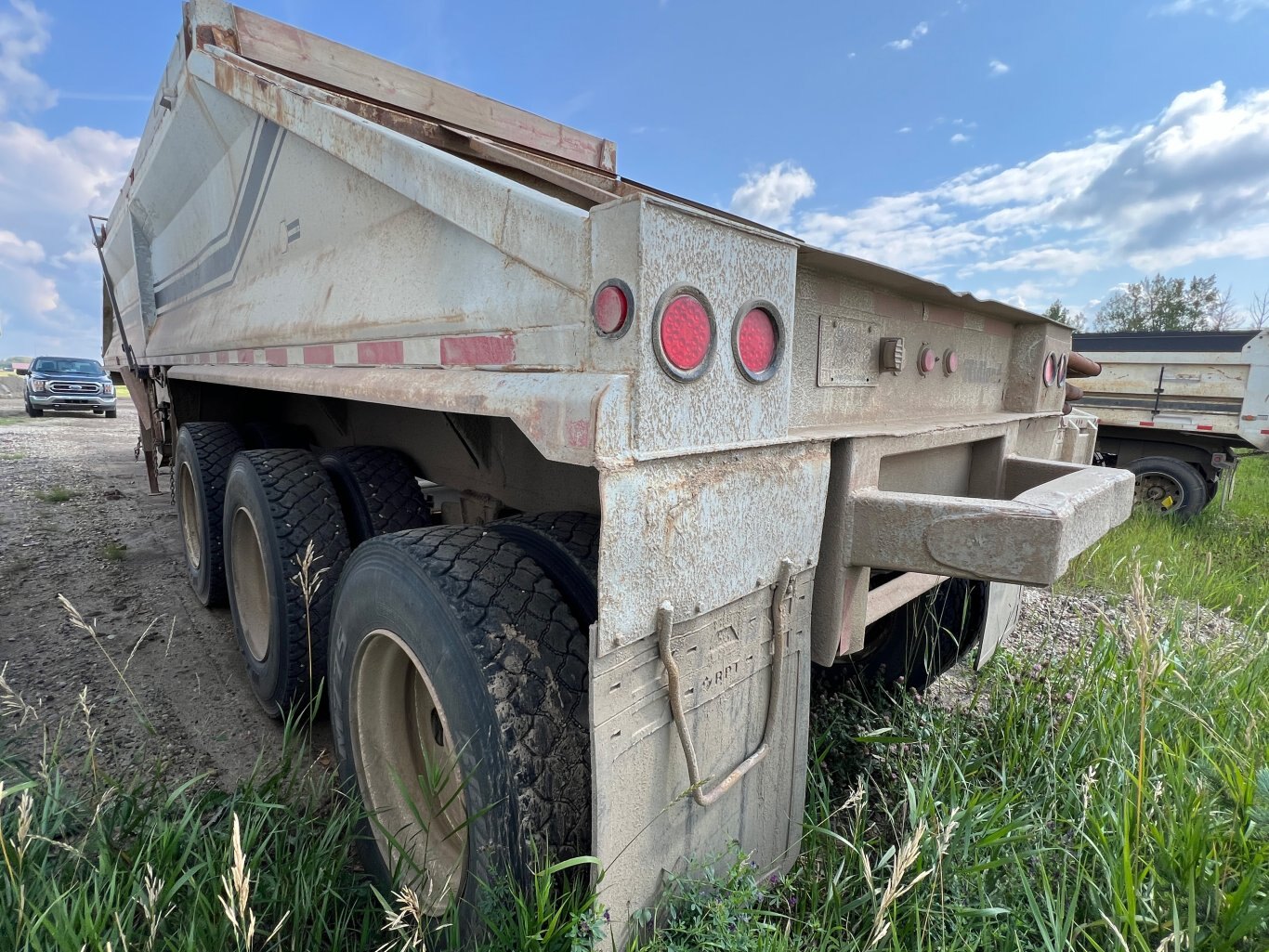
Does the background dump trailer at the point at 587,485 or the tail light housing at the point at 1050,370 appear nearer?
the background dump trailer at the point at 587,485

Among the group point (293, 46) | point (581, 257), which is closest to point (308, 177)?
point (293, 46)

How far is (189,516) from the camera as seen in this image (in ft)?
13.7

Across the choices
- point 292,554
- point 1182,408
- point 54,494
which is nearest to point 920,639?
point 292,554

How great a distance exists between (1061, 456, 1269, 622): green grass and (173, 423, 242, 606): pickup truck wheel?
4504 millimetres

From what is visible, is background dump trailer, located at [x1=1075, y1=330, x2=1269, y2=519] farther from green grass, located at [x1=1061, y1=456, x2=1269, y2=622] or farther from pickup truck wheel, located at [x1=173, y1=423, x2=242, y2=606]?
pickup truck wheel, located at [x1=173, y1=423, x2=242, y2=606]

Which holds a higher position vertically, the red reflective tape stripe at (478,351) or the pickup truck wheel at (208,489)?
the red reflective tape stripe at (478,351)

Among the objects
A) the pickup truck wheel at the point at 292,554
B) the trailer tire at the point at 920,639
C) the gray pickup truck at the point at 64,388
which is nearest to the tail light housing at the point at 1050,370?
the trailer tire at the point at 920,639

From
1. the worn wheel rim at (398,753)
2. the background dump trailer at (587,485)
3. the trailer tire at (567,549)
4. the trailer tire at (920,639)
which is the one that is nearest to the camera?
the background dump trailer at (587,485)

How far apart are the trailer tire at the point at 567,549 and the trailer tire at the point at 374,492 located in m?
0.99

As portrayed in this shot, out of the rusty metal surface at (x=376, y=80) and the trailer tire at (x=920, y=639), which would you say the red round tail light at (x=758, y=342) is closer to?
the trailer tire at (x=920, y=639)

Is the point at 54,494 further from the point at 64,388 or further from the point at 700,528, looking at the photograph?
the point at 64,388

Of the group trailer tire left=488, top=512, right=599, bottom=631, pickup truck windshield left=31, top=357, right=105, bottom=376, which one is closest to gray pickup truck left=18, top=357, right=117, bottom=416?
pickup truck windshield left=31, top=357, right=105, bottom=376

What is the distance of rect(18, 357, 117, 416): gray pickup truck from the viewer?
18328 mm

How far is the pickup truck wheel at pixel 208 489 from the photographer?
3.52 metres
